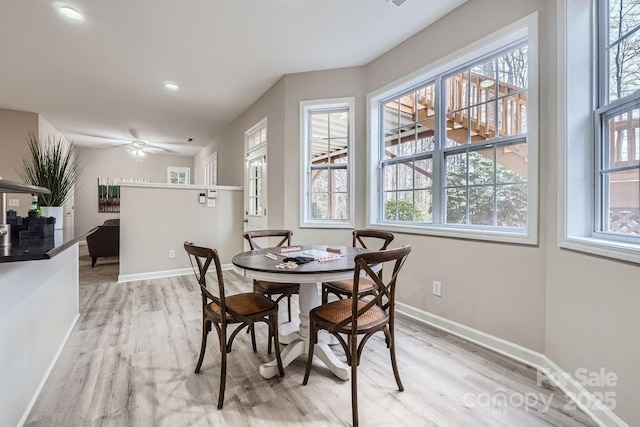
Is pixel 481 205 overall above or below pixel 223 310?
above

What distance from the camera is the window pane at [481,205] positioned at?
2338 mm

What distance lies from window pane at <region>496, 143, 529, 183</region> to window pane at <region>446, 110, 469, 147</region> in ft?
1.11

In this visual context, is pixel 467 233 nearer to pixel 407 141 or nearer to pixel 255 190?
pixel 407 141

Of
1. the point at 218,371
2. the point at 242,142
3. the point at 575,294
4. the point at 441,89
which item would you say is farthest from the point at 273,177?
the point at 575,294

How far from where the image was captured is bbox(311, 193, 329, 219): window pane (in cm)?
365

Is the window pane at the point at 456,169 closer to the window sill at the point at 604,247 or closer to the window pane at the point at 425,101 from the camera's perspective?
the window pane at the point at 425,101

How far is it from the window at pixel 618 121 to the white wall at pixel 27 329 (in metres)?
2.96

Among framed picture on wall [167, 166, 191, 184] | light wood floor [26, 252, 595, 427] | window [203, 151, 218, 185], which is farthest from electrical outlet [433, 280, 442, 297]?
framed picture on wall [167, 166, 191, 184]

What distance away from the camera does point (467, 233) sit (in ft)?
7.74

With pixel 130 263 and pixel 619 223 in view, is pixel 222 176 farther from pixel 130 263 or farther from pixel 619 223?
pixel 619 223

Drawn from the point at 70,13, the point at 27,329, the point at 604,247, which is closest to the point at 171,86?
the point at 70,13

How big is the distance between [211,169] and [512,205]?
6.82m

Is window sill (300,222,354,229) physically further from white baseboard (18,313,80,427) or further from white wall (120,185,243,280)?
white baseboard (18,313,80,427)

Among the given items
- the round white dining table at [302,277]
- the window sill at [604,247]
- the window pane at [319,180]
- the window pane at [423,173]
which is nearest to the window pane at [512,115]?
the window pane at [423,173]
